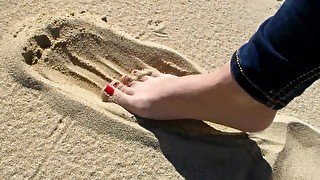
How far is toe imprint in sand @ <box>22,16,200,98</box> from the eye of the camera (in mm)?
1748

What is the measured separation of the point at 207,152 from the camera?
1.63 meters

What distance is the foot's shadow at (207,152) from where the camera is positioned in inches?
63.3

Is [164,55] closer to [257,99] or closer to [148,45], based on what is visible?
[148,45]

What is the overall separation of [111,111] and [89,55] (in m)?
0.26

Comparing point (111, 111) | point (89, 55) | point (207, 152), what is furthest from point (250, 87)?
point (89, 55)

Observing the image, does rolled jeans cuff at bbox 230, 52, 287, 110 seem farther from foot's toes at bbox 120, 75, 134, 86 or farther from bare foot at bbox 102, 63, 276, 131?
foot's toes at bbox 120, 75, 134, 86

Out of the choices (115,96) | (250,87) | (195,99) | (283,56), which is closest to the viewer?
(283,56)

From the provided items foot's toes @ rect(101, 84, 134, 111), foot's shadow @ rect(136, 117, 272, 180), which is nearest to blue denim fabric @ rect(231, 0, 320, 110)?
foot's shadow @ rect(136, 117, 272, 180)

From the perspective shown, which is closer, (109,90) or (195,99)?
(195,99)

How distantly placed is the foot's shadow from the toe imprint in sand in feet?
0.82

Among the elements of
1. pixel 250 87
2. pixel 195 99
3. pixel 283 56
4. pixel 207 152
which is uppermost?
pixel 283 56

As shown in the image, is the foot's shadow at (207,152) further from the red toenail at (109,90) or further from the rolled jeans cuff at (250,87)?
the rolled jeans cuff at (250,87)

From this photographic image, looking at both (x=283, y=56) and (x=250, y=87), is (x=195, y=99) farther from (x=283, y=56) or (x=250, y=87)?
(x=283, y=56)

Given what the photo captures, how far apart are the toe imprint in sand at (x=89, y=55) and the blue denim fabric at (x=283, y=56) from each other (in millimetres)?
489
